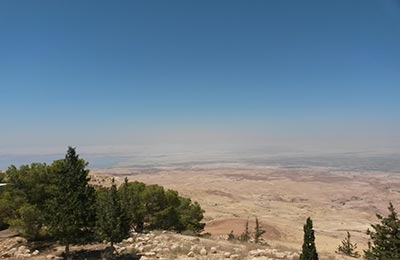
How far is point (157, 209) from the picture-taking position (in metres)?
30.9

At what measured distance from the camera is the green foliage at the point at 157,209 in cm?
2908

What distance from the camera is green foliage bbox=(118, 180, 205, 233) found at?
95.4ft

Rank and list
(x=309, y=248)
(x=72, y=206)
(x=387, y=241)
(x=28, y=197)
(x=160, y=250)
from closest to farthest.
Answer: (x=309, y=248)
(x=387, y=241)
(x=72, y=206)
(x=160, y=250)
(x=28, y=197)

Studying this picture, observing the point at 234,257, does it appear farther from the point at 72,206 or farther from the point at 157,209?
the point at 157,209

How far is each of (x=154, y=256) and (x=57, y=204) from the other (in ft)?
22.4

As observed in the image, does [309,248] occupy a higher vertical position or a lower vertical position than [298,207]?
higher

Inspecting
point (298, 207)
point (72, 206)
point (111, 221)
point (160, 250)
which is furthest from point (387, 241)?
point (298, 207)

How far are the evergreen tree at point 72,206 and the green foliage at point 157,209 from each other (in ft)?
19.9

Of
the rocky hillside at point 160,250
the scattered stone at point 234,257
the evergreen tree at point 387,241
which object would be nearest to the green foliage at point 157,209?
the rocky hillside at point 160,250

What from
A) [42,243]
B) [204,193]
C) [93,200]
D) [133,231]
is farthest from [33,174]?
[204,193]

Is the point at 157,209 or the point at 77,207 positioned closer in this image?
the point at 77,207

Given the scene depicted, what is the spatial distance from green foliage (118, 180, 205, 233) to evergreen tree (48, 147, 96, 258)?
6065 mm

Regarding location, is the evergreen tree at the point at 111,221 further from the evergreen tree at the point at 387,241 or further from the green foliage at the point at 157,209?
the evergreen tree at the point at 387,241

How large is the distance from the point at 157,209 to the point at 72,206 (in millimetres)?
10756
